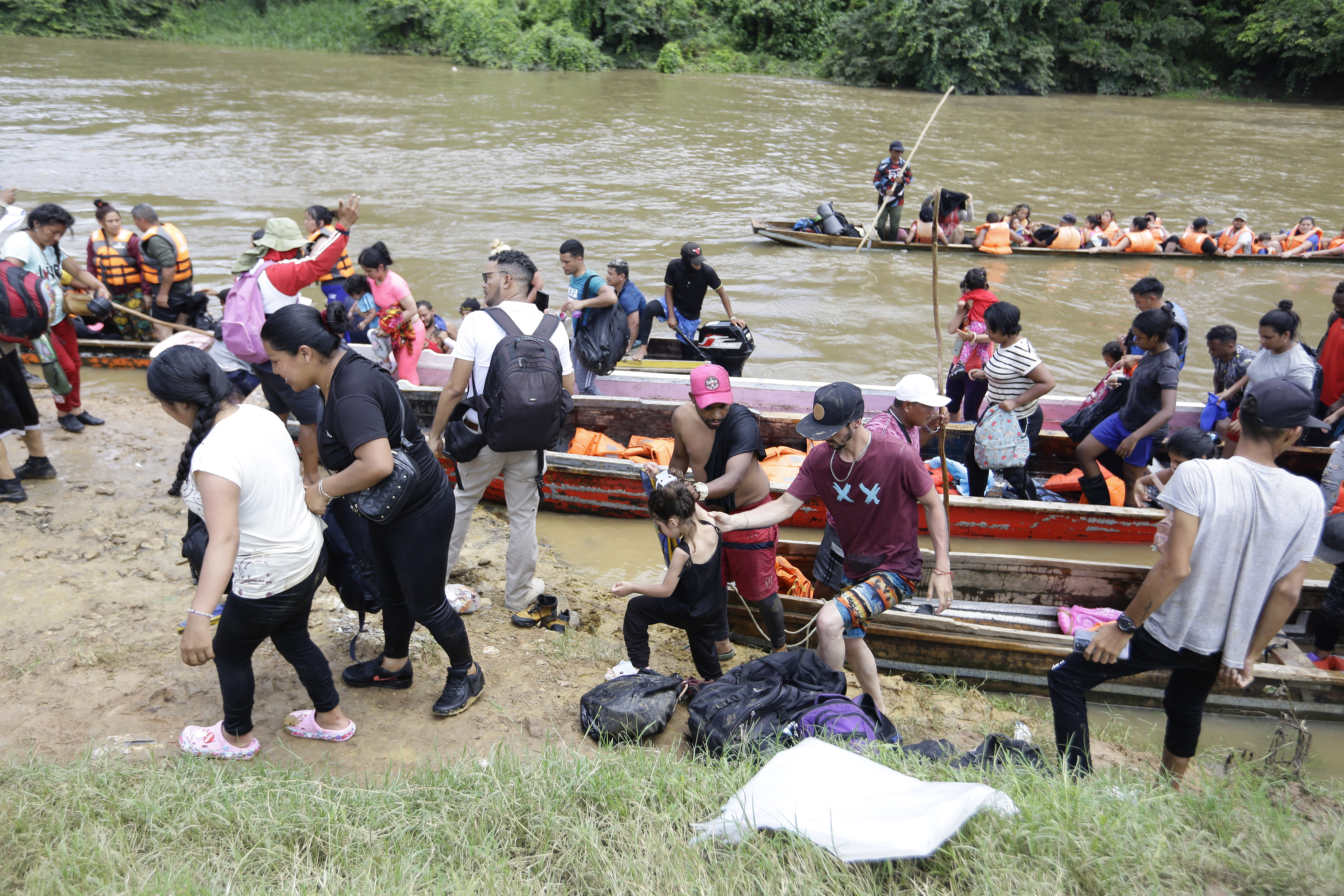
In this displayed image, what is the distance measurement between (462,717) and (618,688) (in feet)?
2.45

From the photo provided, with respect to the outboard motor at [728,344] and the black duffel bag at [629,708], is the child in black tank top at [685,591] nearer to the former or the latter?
the black duffel bag at [629,708]

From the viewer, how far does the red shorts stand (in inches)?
175

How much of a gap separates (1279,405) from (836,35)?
37.1 metres

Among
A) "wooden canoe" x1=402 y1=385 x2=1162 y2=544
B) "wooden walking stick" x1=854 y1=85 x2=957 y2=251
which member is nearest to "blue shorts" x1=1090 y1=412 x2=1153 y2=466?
"wooden canoe" x1=402 y1=385 x2=1162 y2=544

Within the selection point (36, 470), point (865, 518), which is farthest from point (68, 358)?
point (865, 518)

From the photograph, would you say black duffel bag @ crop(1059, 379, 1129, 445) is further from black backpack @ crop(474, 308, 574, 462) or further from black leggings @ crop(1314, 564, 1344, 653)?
black backpack @ crop(474, 308, 574, 462)

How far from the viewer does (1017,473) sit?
21.2ft

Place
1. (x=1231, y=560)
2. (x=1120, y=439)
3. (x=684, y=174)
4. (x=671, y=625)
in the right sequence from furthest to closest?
(x=684, y=174)
(x=1120, y=439)
(x=671, y=625)
(x=1231, y=560)

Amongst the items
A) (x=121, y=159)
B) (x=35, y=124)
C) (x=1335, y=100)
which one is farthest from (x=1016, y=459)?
(x=1335, y=100)

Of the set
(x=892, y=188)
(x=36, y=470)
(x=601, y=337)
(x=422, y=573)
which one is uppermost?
(x=892, y=188)

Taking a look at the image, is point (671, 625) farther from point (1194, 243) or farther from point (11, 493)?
point (1194, 243)

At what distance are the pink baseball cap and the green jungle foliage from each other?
102 feet

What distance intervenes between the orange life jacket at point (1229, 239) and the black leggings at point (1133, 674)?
14187 mm

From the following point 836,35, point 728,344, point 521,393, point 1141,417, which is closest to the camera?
point 521,393
